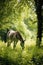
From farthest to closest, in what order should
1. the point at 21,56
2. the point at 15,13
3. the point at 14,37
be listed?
1. the point at 15,13
2. the point at 14,37
3. the point at 21,56

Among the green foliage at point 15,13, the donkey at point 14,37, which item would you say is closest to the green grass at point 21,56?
the donkey at point 14,37

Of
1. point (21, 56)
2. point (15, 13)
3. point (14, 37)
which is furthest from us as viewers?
point (15, 13)

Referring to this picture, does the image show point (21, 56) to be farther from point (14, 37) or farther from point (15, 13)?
point (15, 13)

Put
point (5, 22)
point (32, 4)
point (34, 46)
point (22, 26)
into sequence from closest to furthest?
point (34, 46) < point (32, 4) < point (5, 22) < point (22, 26)

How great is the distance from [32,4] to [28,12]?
12.2 inches

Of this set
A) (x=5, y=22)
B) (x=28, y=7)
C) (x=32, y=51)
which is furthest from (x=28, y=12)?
(x=32, y=51)

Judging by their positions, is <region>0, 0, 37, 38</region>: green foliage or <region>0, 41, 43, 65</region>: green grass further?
<region>0, 0, 37, 38</region>: green foliage

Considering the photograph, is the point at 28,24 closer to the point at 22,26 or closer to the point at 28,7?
the point at 22,26

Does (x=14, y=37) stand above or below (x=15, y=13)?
below

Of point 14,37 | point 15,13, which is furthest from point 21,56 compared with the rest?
point 15,13

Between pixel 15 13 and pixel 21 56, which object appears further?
pixel 15 13

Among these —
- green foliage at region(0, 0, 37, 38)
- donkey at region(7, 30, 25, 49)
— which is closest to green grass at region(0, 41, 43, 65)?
donkey at region(7, 30, 25, 49)

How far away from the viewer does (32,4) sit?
272 inches

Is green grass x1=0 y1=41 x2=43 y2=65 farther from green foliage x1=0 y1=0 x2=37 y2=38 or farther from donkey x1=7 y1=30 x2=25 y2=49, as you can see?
green foliage x1=0 y1=0 x2=37 y2=38
